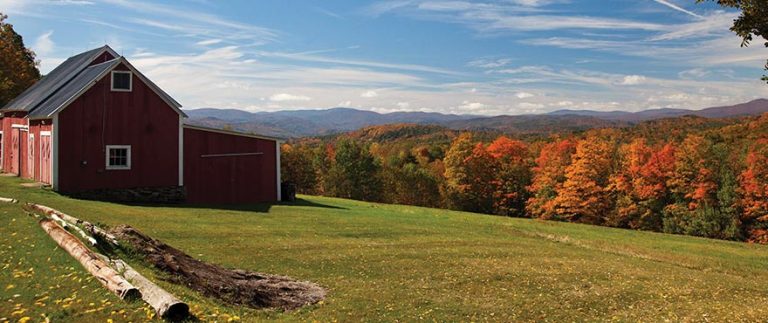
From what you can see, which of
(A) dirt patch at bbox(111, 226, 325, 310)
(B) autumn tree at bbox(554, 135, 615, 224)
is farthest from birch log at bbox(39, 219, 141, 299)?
(B) autumn tree at bbox(554, 135, 615, 224)

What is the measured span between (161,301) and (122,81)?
25899 millimetres

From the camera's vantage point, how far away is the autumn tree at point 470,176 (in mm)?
72188

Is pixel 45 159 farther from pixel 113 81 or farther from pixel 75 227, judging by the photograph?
pixel 75 227

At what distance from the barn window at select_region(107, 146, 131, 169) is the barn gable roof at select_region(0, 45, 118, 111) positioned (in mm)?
6756

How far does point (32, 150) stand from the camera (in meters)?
33.7

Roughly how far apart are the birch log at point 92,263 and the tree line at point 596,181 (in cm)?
5418

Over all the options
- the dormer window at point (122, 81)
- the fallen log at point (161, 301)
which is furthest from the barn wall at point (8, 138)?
the fallen log at point (161, 301)

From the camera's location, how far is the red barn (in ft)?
99.7

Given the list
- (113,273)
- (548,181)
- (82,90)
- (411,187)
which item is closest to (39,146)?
(82,90)

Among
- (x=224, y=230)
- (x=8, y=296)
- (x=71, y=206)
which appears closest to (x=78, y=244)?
(x=8, y=296)

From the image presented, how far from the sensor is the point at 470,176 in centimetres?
7244

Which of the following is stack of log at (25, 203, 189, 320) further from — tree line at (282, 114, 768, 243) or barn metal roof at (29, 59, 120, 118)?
tree line at (282, 114, 768, 243)

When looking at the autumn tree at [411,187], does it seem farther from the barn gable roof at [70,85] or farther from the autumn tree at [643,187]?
the barn gable roof at [70,85]

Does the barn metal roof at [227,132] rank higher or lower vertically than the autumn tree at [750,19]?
lower
